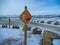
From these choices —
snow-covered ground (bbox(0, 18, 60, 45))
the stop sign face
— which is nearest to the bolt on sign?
the stop sign face

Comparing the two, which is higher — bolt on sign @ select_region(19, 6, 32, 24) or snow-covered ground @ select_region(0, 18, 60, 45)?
bolt on sign @ select_region(19, 6, 32, 24)

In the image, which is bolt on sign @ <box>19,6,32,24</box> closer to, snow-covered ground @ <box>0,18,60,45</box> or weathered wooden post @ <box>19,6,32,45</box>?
weathered wooden post @ <box>19,6,32,45</box>

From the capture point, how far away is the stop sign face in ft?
7.91

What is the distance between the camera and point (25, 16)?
241cm

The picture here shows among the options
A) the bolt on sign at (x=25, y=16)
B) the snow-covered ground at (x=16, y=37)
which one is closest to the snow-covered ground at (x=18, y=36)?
the snow-covered ground at (x=16, y=37)

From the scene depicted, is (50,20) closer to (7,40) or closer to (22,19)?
(22,19)

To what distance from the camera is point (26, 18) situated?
2414 millimetres

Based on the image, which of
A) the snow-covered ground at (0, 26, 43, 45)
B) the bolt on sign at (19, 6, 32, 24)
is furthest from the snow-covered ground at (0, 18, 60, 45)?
the bolt on sign at (19, 6, 32, 24)

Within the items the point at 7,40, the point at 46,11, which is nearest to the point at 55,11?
the point at 46,11

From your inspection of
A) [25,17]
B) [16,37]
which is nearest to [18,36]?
[16,37]

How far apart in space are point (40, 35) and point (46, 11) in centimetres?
43

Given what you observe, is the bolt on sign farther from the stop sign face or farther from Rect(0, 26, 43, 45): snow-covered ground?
Rect(0, 26, 43, 45): snow-covered ground

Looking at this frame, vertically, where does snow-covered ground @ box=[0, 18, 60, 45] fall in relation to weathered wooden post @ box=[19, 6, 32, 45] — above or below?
below

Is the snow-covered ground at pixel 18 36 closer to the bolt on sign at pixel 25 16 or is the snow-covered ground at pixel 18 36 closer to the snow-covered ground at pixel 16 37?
the snow-covered ground at pixel 16 37
